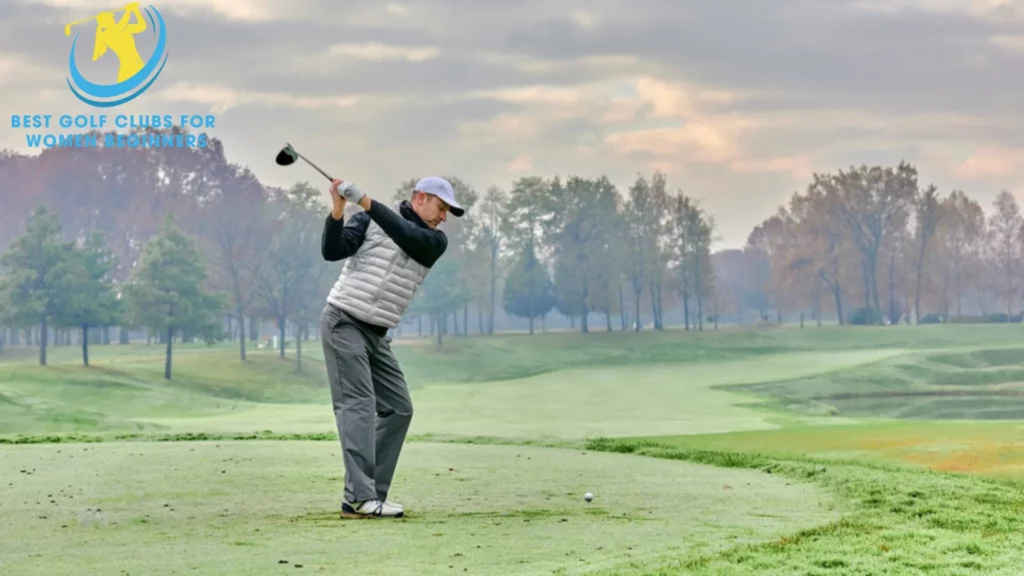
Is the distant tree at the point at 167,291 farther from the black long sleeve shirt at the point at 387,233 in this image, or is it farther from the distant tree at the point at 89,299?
the black long sleeve shirt at the point at 387,233

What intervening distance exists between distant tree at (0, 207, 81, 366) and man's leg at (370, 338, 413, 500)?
43558 mm

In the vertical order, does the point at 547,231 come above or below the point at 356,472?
above

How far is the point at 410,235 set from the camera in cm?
772

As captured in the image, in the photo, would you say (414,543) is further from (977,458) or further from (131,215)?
(131,215)

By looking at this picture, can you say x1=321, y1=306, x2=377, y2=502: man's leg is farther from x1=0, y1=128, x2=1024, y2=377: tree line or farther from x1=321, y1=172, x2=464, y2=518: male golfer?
x1=0, y1=128, x2=1024, y2=377: tree line

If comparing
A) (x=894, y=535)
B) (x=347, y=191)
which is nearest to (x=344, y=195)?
(x=347, y=191)

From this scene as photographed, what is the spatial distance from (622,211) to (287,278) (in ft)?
77.9

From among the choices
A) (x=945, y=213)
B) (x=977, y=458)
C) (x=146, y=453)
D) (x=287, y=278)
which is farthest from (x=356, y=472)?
(x=945, y=213)

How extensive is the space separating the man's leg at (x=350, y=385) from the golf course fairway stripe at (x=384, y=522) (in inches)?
17.9

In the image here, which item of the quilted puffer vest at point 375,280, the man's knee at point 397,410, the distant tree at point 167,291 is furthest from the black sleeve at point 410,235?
the distant tree at point 167,291

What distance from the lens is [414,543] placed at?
619 cm

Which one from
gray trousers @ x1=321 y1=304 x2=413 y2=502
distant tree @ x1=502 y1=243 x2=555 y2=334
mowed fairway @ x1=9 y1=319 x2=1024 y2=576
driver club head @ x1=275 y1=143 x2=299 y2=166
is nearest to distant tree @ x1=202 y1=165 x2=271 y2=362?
distant tree @ x1=502 y1=243 x2=555 y2=334

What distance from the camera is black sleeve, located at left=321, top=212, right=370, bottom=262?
7586mm

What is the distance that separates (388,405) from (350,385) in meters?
0.47
